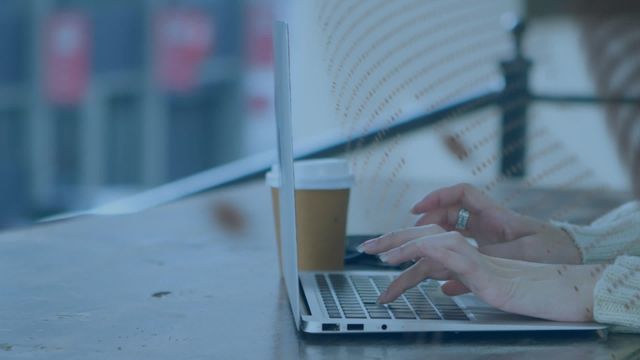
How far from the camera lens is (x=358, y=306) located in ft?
3.34

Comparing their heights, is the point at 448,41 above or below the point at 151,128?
above

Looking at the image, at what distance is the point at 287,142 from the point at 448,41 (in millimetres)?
343

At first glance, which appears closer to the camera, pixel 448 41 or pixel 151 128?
pixel 448 41

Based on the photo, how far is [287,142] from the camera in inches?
38.4

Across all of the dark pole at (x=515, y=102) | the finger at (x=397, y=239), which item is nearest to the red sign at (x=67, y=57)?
the dark pole at (x=515, y=102)

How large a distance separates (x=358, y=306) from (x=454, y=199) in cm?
31

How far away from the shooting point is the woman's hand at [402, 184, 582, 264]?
1252 millimetres

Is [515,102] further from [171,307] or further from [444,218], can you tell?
[171,307]

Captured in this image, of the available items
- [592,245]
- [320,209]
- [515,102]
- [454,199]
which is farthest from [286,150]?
[515,102]

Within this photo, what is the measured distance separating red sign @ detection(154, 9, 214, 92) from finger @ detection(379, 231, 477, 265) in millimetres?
7550

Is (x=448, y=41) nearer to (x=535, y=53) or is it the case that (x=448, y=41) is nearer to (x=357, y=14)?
(x=357, y=14)

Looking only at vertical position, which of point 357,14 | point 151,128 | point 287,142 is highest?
point 357,14

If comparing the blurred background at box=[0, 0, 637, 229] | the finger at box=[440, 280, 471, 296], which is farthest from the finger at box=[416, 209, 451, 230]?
the blurred background at box=[0, 0, 637, 229]

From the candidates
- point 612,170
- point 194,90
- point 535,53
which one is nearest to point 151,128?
point 194,90
